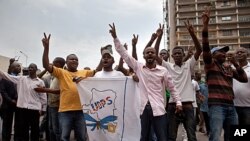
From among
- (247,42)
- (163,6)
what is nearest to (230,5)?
(247,42)

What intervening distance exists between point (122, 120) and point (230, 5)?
7515 cm

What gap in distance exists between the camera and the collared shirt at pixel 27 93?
6.80 metres

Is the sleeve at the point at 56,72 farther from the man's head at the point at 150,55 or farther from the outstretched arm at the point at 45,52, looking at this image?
the man's head at the point at 150,55

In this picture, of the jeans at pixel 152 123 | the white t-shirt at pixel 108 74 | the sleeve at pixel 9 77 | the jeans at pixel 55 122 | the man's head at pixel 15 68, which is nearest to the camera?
the jeans at pixel 152 123

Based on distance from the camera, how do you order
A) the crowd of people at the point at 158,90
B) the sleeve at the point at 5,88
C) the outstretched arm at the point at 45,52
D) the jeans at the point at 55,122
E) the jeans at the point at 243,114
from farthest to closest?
the sleeve at the point at 5,88 → the jeans at the point at 55,122 → the jeans at the point at 243,114 → the outstretched arm at the point at 45,52 → the crowd of people at the point at 158,90

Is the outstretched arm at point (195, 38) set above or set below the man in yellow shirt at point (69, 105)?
above

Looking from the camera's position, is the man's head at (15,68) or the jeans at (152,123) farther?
the man's head at (15,68)

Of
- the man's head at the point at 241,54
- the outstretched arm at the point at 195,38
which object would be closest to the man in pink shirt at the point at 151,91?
the outstretched arm at the point at 195,38

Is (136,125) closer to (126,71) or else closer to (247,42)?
(126,71)

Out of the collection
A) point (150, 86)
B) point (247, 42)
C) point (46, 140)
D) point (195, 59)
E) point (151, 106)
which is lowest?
point (46, 140)

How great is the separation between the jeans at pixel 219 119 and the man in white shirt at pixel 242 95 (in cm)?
66

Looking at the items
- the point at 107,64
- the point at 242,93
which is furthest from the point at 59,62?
the point at 242,93

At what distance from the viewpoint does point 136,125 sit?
5.34m

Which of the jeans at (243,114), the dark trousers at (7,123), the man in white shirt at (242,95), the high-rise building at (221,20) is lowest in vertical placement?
the dark trousers at (7,123)
